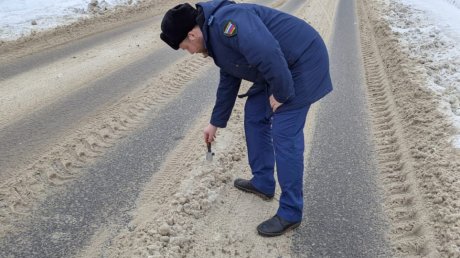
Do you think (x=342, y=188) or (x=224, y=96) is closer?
(x=224, y=96)

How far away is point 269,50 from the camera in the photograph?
2.59 metres

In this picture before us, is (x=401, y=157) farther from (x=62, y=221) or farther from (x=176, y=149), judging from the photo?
(x=62, y=221)

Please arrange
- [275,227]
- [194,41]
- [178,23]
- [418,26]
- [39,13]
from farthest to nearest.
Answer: [418,26], [39,13], [275,227], [194,41], [178,23]

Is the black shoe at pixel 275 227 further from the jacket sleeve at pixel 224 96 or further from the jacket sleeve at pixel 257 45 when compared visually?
the jacket sleeve at pixel 257 45

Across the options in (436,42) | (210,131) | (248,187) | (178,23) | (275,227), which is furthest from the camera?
(436,42)

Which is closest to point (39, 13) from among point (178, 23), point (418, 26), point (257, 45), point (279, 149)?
point (418, 26)

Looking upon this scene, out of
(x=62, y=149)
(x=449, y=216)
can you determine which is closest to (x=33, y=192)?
(x=62, y=149)

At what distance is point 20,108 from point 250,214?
10.3ft

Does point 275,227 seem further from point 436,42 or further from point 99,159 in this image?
point 436,42

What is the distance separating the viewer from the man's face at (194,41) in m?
2.77

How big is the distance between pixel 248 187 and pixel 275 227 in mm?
573

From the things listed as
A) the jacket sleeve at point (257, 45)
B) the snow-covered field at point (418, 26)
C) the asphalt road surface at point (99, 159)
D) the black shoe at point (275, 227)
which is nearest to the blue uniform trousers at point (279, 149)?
the black shoe at point (275, 227)

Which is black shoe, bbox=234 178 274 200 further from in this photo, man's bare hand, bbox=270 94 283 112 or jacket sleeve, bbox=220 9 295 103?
jacket sleeve, bbox=220 9 295 103

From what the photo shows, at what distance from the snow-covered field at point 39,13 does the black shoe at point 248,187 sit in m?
6.01
